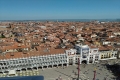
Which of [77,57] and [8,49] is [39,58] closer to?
[77,57]

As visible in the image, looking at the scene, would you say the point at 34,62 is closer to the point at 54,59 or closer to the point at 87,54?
the point at 54,59

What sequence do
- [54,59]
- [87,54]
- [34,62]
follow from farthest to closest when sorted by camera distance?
[87,54] → [54,59] → [34,62]

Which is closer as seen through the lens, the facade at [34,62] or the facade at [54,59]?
the facade at [34,62]

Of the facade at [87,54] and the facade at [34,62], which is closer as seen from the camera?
the facade at [34,62]

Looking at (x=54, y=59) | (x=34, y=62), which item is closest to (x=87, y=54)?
(x=54, y=59)

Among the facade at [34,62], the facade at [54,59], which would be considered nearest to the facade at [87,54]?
the facade at [54,59]

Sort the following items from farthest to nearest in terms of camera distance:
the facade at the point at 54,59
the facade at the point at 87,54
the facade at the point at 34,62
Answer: the facade at the point at 87,54
the facade at the point at 54,59
the facade at the point at 34,62

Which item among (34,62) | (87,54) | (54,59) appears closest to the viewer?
(34,62)

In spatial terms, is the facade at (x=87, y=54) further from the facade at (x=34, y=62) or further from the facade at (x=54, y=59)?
the facade at (x=34, y=62)

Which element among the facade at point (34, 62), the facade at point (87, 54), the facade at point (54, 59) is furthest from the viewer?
the facade at point (87, 54)

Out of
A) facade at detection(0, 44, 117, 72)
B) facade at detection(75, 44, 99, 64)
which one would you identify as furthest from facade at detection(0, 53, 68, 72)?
facade at detection(75, 44, 99, 64)

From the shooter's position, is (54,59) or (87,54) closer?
(54,59)

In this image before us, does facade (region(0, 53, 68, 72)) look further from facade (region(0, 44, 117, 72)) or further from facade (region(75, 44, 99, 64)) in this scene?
facade (region(75, 44, 99, 64))

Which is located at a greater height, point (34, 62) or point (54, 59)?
point (54, 59)
